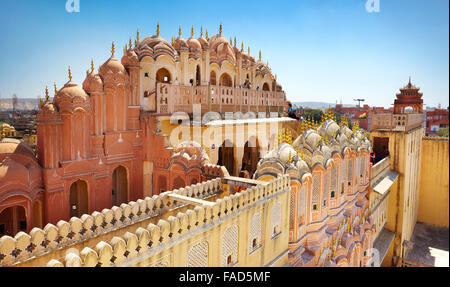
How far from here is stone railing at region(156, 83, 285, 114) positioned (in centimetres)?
1509

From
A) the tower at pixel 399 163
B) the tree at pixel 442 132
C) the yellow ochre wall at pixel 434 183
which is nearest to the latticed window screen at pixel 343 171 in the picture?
the tower at pixel 399 163

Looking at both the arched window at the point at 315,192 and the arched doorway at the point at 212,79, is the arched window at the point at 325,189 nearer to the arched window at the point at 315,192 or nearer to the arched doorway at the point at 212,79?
the arched window at the point at 315,192

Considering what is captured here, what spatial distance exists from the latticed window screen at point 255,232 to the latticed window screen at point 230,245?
0.60 metres

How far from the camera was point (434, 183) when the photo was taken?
27828 millimetres

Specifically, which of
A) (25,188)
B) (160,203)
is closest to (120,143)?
(25,188)

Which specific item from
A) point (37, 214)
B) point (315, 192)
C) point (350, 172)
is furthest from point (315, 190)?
point (37, 214)

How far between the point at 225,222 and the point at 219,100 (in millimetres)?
11213

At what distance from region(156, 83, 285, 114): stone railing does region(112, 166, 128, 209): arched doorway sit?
318cm

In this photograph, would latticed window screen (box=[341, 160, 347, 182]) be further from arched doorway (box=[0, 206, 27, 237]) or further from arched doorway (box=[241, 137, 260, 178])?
arched doorway (box=[0, 206, 27, 237])

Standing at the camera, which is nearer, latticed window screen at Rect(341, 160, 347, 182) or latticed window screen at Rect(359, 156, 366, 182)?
latticed window screen at Rect(341, 160, 347, 182)

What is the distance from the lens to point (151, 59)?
50.4 feet

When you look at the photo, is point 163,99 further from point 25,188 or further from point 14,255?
point 14,255

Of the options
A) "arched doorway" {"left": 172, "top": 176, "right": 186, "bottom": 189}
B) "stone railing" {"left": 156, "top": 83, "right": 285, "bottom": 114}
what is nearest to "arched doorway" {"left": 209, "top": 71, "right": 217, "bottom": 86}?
"stone railing" {"left": 156, "top": 83, "right": 285, "bottom": 114}

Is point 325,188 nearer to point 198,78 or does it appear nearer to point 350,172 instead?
point 350,172
